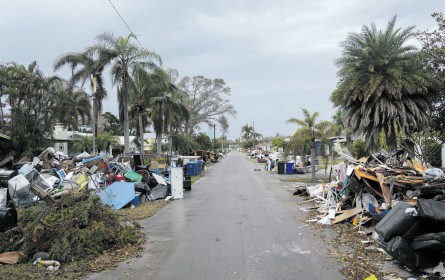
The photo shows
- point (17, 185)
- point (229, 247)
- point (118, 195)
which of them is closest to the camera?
point (229, 247)

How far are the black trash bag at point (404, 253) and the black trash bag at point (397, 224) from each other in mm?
165

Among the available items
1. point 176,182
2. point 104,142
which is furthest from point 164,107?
A: point 176,182

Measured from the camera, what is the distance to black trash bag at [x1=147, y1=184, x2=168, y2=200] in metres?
13.0

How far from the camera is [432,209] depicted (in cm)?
495

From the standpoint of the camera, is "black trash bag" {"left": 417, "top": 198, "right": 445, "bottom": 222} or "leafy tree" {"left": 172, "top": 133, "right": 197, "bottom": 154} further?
"leafy tree" {"left": 172, "top": 133, "right": 197, "bottom": 154}

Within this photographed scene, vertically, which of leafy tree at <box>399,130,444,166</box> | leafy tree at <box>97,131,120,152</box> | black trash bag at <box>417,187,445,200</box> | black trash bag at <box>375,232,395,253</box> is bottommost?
black trash bag at <box>375,232,395,253</box>

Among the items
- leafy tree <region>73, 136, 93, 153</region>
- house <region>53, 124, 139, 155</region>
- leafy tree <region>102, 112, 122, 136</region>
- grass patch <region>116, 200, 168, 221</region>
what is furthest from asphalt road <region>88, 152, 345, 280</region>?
leafy tree <region>102, 112, 122, 136</region>

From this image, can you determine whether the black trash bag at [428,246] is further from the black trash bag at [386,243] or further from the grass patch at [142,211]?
the grass patch at [142,211]

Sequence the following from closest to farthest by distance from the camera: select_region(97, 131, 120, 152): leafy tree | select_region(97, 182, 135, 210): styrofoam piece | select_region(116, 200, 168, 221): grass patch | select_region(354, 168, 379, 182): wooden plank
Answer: select_region(354, 168, 379, 182): wooden plank < select_region(116, 200, 168, 221): grass patch < select_region(97, 182, 135, 210): styrofoam piece < select_region(97, 131, 120, 152): leafy tree

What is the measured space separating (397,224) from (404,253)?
→ 0.46m

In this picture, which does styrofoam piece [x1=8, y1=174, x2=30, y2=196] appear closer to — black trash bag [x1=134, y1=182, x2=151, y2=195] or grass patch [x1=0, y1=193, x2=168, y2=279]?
grass patch [x1=0, y1=193, x2=168, y2=279]

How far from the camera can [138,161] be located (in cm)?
1878

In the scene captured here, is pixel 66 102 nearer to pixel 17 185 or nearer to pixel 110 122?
pixel 17 185

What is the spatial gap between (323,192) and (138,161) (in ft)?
36.8
